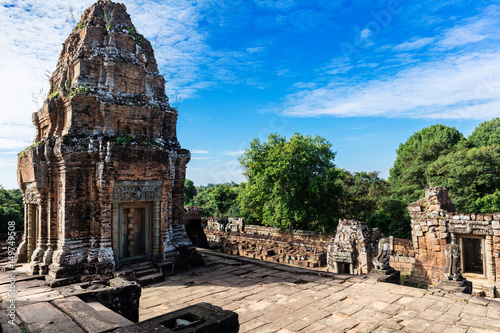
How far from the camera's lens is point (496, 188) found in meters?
18.9

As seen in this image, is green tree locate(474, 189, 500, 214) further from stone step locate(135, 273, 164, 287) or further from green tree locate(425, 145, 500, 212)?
stone step locate(135, 273, 164, 287)

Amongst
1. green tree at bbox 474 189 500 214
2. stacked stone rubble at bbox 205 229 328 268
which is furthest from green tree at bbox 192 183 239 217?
green tree at bbox 474 189 500 214

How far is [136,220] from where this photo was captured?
392 inches

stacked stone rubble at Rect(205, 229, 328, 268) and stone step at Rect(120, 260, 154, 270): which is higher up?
stone step at Rect(120, 260, 154, 270)

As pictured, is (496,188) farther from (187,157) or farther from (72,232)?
(72,232)

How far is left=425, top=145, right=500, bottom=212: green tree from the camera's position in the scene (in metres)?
19.3

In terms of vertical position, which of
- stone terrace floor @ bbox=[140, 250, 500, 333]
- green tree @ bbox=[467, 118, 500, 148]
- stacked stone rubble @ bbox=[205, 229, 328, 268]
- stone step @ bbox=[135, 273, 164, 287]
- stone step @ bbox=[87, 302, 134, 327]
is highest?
green tree @ bbox=[467, 118, 500, 148]

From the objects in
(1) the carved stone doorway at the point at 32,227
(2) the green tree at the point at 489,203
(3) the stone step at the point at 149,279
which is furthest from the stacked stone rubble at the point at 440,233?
(1) the carved stone doorway at the point at 32,227

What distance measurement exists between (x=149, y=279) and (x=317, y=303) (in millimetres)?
4660

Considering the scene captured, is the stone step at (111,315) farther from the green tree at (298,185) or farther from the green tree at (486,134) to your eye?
→ the green tree at (486,134)

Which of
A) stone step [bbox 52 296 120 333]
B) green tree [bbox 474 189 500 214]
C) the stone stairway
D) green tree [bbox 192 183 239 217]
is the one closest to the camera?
stone step [bbox 52 296 120 333]

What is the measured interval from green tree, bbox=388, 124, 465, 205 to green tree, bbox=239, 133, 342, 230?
5.35 metres

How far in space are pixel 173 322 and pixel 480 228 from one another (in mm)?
11866

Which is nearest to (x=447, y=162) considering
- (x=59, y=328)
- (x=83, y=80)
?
(x=83, y=80)
